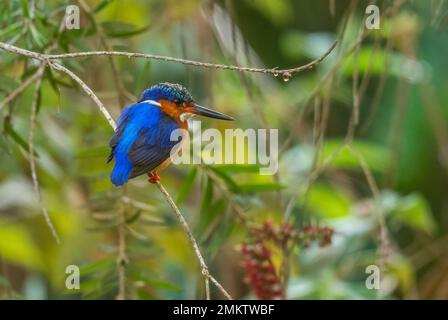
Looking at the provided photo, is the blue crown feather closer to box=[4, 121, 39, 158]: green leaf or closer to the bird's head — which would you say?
the bird's head

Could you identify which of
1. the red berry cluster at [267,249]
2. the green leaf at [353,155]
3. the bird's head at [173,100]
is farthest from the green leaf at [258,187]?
the green leaf at [353,155]

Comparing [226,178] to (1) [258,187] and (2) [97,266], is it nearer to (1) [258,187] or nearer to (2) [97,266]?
(1) [258,187]

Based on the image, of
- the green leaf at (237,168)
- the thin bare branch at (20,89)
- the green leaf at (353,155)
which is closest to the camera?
the thin bare branch at (20,89)

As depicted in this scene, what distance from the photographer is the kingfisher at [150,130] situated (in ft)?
6.07

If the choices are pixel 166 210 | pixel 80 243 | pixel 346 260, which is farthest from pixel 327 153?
pixel 80 243

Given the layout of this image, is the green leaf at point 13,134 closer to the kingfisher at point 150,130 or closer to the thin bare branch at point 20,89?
the thin bare branch at point 20,89

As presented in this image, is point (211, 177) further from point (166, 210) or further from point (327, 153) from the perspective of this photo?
point (327, 153)


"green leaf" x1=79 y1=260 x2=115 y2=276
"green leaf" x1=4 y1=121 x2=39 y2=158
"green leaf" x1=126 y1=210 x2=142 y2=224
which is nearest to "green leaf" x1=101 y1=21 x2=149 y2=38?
"green leaf" x1=4 y1=121 x2=39 y2=158

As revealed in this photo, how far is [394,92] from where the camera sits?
5137 millimetres

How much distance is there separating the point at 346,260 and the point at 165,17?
4.32ft

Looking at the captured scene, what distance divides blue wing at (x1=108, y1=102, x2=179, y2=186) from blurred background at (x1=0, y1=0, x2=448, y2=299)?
1.05ft

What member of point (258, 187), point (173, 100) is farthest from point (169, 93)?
point (258, 187)

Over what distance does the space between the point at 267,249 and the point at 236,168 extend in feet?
0.84

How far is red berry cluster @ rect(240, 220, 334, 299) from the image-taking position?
240 centimetres
